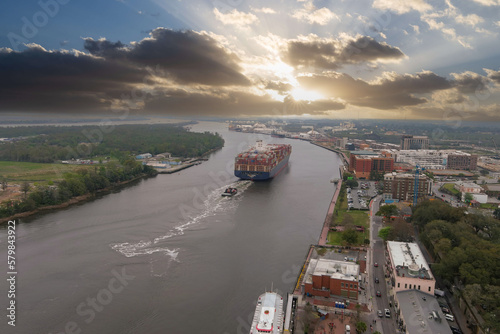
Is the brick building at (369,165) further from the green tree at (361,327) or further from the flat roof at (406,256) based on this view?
the green tree at (361,327)

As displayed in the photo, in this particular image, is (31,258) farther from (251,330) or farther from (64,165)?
(64,165)

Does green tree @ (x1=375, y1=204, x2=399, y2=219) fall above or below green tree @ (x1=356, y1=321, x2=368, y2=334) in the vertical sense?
above

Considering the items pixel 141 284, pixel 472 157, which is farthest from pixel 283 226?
pixel 472 157

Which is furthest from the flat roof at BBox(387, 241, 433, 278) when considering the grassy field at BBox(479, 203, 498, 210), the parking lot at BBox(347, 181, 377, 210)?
the grassy field at BBox(479, 203, 498, 210)

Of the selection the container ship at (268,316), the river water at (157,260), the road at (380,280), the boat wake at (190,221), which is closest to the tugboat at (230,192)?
the boat wake at (190,221)

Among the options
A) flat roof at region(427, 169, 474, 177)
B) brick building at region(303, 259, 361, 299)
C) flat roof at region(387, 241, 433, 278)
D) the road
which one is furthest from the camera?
flat roof at region(427, 169, 474, 177)

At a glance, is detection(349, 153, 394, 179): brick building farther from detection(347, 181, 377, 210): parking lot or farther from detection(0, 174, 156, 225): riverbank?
detection(0, 174, 156, 225): riverbank
